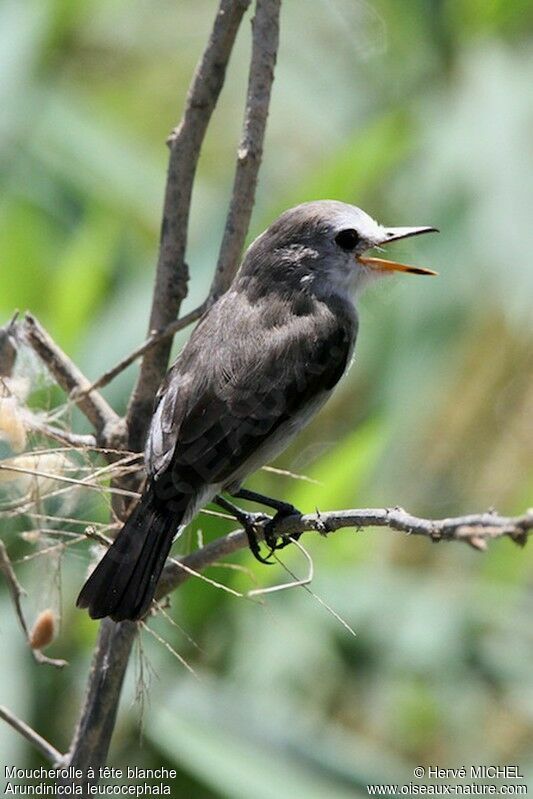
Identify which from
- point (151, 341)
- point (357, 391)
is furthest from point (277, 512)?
point (357, 391)

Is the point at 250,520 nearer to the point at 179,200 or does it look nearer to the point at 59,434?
the point at 59,434

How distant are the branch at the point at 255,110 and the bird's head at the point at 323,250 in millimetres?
471

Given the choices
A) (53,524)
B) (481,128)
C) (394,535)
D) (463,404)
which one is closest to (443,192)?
(481,128)

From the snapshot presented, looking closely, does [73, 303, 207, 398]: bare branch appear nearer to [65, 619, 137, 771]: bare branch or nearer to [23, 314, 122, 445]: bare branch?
[23, 314, 122, 445]: bare branch

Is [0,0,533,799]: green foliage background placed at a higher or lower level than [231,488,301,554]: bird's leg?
higher

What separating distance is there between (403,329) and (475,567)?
899mm

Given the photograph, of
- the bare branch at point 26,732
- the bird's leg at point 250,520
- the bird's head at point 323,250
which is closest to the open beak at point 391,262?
the bird's head at point 323,250

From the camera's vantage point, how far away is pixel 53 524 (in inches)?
111

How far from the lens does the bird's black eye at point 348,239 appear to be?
3.14m

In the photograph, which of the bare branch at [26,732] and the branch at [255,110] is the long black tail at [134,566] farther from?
the branch at [255,110]

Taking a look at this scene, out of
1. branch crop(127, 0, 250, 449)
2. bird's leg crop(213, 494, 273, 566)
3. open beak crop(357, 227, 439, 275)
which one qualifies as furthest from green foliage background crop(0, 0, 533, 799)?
branch crop(127, 0, 250, 449)

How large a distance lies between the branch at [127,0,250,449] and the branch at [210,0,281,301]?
0.06m

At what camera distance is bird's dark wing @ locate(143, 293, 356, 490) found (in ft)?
9.00

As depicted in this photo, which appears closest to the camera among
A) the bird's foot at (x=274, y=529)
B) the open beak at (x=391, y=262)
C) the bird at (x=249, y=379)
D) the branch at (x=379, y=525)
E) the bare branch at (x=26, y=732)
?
the branch at (x=379, y=525)
